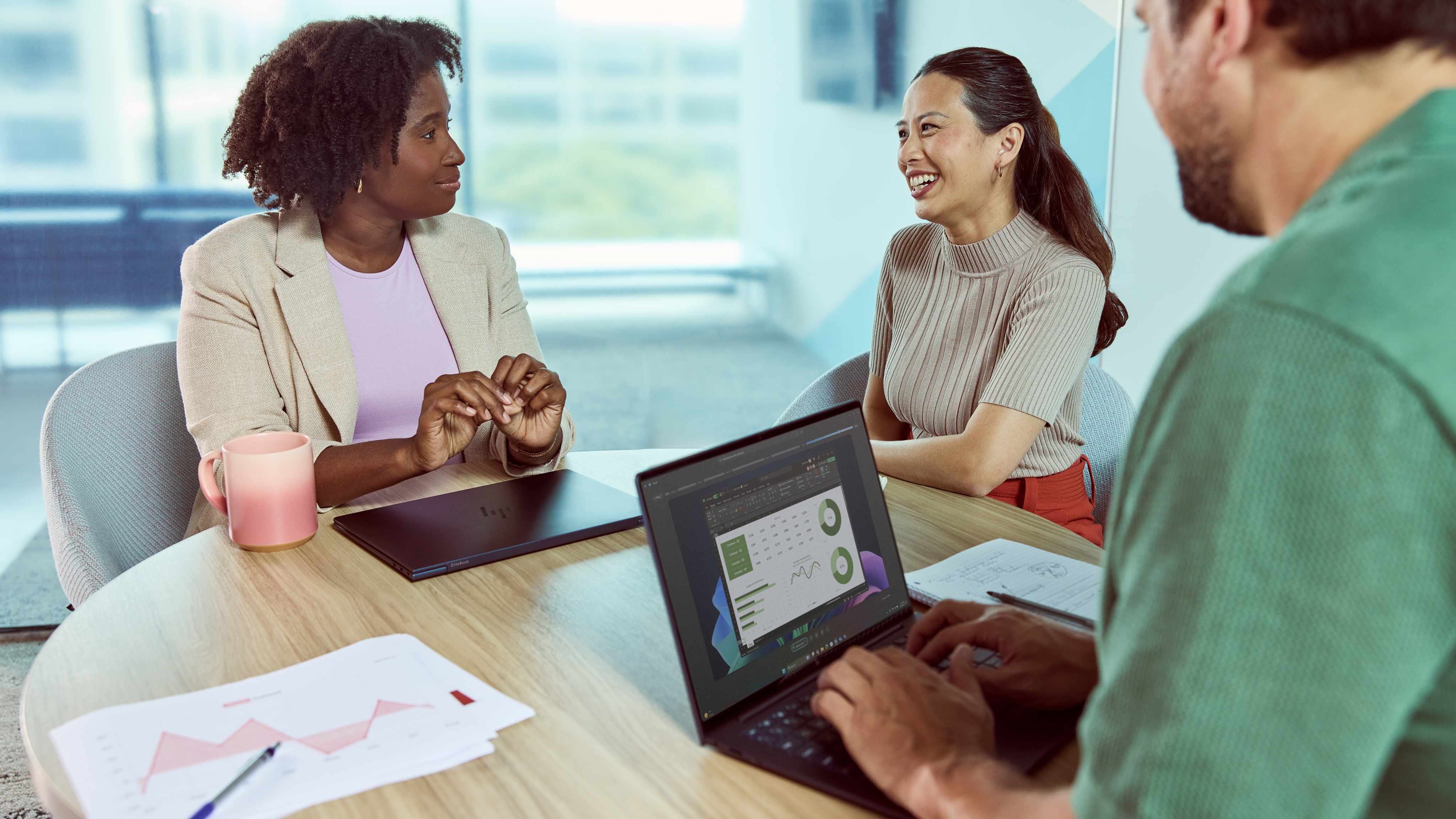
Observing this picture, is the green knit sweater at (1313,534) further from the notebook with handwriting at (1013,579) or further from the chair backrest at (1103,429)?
the chair backrest at (1103,429)

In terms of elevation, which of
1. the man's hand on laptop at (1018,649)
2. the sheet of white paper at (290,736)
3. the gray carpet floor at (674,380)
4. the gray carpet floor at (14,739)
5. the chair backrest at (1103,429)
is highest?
the man's hand on laptop at (1018,649)

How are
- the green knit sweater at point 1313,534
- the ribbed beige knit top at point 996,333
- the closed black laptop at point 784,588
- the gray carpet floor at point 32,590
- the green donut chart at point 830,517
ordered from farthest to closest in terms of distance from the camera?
the gray carpet floor at point 32,590, the ribbed beige knit top at point 996,333, the green donut chart at point 830,517, the closed black laptop at point 784,588, the green knit sweater at point 1313,534

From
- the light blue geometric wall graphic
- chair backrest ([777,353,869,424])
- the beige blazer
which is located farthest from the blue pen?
the light blue geometric wall graphic

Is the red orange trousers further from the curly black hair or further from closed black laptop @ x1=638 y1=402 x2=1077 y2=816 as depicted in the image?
the curly black hair

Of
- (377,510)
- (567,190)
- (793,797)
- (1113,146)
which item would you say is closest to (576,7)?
(567,190)

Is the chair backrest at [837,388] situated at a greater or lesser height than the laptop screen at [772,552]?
lesser

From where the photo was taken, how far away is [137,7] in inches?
109

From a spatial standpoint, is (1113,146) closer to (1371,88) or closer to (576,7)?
(576,7)

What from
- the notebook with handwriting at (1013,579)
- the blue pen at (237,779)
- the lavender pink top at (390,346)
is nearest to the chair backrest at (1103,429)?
the notebook with handwriting at (1013,579)

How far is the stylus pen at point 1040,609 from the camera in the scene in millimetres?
1146

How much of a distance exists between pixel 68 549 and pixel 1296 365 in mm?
1544

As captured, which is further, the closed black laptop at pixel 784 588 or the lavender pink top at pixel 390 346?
the lavender pink top at pixel 390 346

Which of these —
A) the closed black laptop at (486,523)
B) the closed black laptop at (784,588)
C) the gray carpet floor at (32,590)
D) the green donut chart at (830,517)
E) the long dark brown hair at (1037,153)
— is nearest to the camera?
the closed black laptop at (784,588)

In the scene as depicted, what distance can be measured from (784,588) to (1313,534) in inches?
22.1
